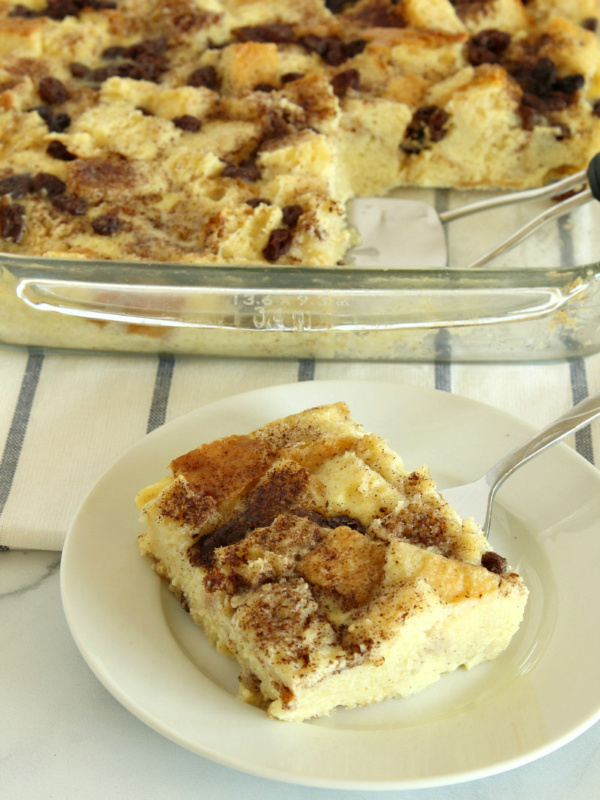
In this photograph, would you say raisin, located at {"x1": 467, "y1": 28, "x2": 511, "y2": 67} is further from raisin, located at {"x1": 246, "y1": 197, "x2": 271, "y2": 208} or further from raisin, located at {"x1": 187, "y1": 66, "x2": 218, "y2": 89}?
raisin, located at {"x1": 246, "y1": 197, "x2": 271, "y2": 208}

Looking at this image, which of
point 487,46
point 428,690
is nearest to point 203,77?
point 487,46

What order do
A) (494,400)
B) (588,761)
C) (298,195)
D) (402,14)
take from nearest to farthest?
(588,761), (494,400), (298,195), (402,14)

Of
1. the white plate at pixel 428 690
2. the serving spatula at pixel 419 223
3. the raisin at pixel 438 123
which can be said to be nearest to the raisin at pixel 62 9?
the serving spatula at pixel 419 223

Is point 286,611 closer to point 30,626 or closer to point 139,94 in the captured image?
point 30,626

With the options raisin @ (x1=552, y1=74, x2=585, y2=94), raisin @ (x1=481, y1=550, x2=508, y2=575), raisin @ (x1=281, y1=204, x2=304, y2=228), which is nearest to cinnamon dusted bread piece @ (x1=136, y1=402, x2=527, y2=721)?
raisin @ (x1=481, y1=550, x2=508, y2=575)

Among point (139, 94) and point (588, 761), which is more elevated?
point (139, 94)

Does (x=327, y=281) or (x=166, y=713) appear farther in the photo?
(x=327, y=281)

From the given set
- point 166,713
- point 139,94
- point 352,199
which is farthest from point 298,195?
point 166,713
